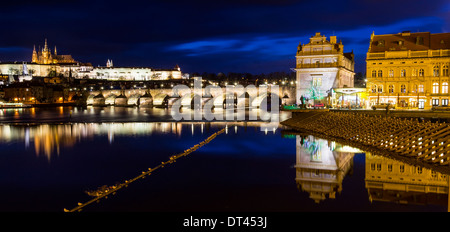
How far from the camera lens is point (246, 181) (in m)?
15.8

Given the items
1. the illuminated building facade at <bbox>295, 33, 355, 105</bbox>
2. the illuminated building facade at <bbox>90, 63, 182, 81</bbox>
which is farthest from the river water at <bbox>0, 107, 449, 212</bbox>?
the illuminated building facade at <bbox>90, 63, 182, 81</bbox>

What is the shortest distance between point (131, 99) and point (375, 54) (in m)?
76.2

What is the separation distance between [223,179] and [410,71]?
36.2 metres

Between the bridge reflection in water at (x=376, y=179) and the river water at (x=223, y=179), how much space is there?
0.03 metres

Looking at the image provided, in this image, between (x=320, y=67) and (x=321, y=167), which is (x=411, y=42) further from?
(x=321, y=167)

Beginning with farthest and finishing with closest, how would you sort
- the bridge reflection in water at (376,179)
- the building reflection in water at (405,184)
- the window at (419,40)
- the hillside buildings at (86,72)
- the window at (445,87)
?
the hillside buildings at (86,72) < the window at (419,40) < the window at (445,87) < the bridge reflection in water at (376,179) < the building reflection in water at (405,184)

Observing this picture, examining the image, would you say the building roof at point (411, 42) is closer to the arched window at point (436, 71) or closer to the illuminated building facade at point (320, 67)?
the arched window at point (436, 71)

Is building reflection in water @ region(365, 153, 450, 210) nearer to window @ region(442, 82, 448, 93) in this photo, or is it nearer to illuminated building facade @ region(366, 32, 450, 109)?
illuminated building facade @ region(366, 32, 450, 109)

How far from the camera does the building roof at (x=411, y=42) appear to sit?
45.0m

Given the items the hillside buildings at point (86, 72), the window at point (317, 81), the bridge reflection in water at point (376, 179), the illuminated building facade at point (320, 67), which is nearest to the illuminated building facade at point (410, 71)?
the illuminated building facade at point (320, 67)

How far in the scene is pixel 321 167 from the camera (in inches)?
718

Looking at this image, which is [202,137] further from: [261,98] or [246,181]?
[261,98]
